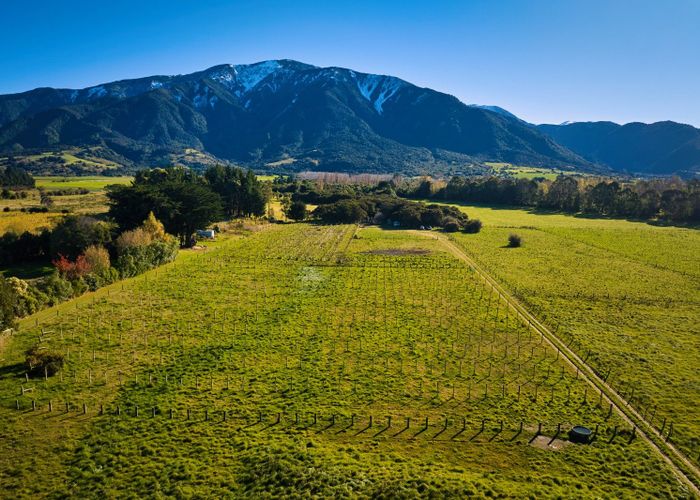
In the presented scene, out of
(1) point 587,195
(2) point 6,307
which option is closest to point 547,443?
(2) point 6,307

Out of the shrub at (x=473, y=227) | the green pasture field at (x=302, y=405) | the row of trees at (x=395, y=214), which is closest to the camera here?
the green pasture field at (x=302, y=405)

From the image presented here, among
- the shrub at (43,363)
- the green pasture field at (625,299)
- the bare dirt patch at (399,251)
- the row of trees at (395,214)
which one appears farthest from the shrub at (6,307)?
the row of trees at (395,214)

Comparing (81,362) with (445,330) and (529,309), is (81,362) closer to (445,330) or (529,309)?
(445,330)

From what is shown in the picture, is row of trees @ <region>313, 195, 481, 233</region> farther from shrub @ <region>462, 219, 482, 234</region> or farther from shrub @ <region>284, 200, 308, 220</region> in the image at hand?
shrub @ <region>284, 200, 308, 220</region>

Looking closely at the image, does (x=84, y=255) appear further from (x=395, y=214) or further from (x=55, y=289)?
(x=395, y=214)

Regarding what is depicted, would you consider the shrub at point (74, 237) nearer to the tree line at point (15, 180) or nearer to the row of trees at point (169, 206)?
the row of trees at point (169, 206)
